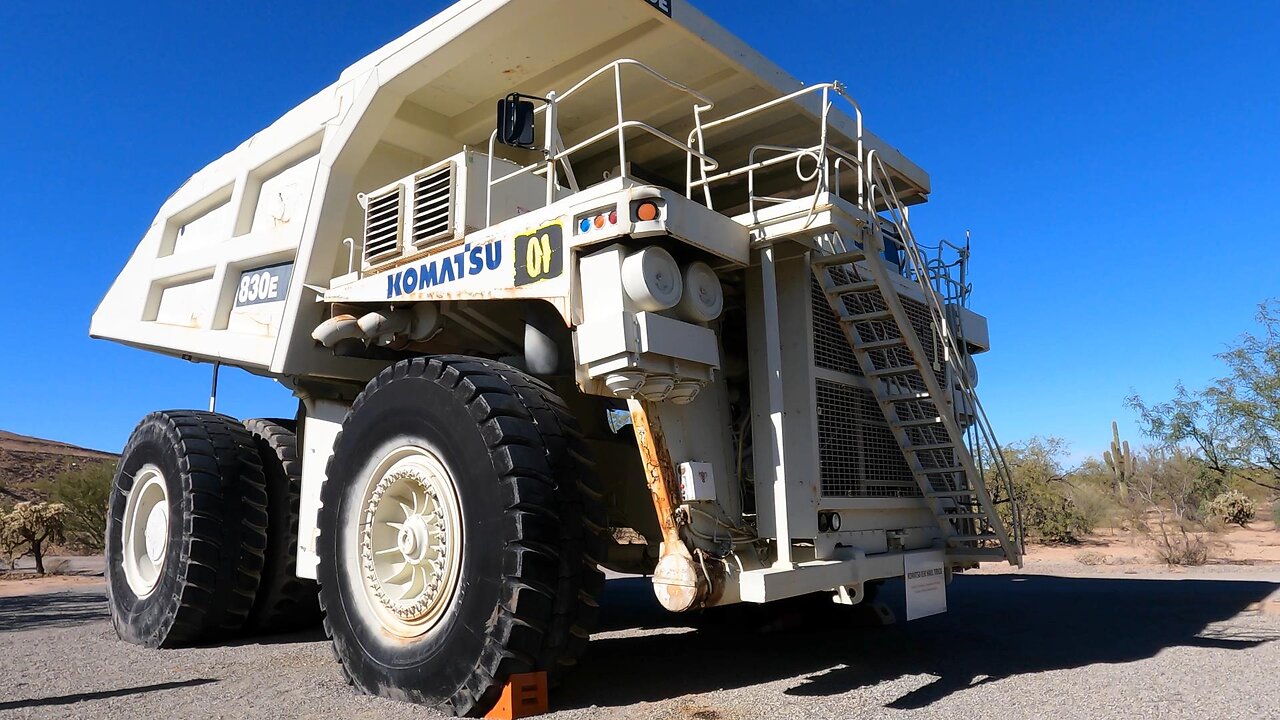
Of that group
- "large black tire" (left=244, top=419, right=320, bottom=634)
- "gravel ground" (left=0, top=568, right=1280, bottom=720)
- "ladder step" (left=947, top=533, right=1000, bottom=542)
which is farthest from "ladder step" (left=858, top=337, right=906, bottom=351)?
"large black tire" (left=244, top=419, right=320, bottom=634)

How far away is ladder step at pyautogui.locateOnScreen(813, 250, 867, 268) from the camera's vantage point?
200 inches

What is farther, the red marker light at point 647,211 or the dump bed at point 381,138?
the dump bed at point 381,138

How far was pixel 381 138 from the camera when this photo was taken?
6582 mm

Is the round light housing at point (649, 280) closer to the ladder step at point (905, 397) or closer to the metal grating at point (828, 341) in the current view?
the metal grating at point (828, 341)

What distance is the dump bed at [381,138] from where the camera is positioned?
5.61m

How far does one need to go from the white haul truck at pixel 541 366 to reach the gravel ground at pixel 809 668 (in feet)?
1.55

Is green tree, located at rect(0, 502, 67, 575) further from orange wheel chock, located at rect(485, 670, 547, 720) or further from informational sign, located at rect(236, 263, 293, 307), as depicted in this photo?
orange wheel chock, located at rect(485, 670, 547, 720)

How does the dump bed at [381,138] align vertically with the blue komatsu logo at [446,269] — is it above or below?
above

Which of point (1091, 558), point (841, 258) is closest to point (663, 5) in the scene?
point (841, 258)

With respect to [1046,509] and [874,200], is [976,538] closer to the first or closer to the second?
[874,200]

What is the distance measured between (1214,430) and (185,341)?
18.2 meters

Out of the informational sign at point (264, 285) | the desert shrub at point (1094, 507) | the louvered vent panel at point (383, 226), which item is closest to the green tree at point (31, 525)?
the informational sign at point (264, 285)

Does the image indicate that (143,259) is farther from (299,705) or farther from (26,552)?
(26,552)

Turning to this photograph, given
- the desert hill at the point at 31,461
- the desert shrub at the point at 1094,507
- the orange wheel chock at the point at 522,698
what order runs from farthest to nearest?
1. the desert hill at the point at 31,461
2. the desert shrub at the point at 1094,507
3. the orange wheel chock at the point at 522,698
